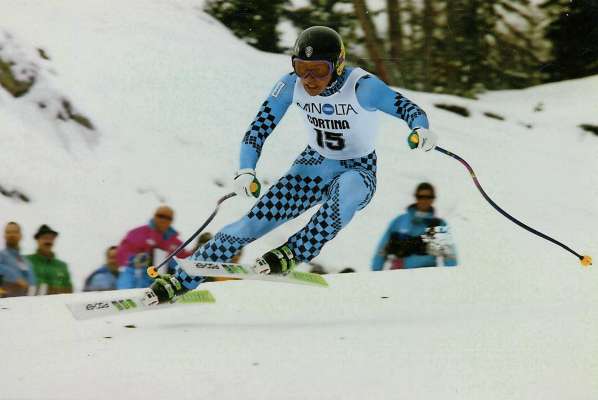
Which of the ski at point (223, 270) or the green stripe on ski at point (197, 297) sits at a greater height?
the ski at point (223, 270)

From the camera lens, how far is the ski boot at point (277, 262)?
3.13 meters

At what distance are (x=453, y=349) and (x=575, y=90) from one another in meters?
2.66

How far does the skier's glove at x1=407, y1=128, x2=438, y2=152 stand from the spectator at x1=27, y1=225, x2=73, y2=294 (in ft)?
6.92

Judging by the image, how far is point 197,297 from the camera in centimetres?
338

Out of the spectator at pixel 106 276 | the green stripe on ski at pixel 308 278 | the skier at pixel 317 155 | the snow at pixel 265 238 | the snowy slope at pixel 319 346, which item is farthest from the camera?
the spectator at pixel 106 276

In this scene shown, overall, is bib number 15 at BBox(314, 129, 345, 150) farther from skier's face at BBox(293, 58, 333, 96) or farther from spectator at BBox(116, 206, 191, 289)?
spectator at BBox(116, 206, 191, 289)

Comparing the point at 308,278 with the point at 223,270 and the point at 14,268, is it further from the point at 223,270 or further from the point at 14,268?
the point at 14,268

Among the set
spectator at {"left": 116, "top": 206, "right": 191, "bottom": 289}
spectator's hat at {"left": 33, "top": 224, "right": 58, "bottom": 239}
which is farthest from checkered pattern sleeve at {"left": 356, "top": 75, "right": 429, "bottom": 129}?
spectator's hat at {"left": 33, "top": 224, "right": 58, "bottom": 239}

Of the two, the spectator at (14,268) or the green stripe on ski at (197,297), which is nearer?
the green stripe on ski at (197,297)

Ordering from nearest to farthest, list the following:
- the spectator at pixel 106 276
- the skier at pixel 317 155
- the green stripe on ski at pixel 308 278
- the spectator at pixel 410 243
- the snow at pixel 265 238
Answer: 1. the snow at pixel 265 238
2. the skier at pixel 317 155
3. the green stripe on ski at pixel 308 278
4. the spectator at pixel 106 276
5. the spectator at pixel 410 243

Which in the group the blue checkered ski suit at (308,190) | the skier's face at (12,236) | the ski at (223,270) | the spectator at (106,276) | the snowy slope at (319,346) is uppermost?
the blue checkered ski suit at (308,190)

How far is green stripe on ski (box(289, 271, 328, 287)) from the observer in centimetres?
329

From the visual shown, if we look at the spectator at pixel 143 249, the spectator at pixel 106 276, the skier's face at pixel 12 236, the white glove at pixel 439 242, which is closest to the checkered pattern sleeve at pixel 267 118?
the spectator at pixel 143 249

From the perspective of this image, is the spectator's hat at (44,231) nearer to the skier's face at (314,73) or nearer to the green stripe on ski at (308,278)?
the green stripe on ski at (308,278)
